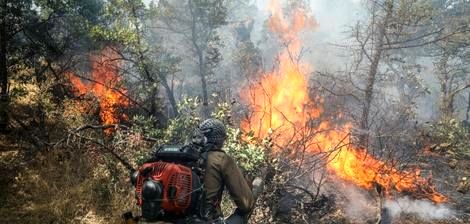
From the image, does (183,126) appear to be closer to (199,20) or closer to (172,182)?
(172,182)

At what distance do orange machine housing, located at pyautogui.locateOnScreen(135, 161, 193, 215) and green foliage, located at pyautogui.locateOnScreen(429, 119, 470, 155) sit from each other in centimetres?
1309

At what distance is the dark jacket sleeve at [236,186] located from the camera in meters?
4.04

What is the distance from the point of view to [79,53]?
1692cm

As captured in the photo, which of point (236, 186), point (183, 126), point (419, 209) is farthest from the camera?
point (419, 209)

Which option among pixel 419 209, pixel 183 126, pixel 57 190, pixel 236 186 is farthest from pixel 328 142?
pixel 236 186

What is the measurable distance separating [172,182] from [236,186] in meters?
0.66

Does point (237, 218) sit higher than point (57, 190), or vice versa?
point (237, 218)

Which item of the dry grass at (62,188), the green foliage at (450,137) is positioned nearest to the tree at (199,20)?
the green foliage at (450,137)

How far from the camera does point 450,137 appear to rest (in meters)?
15.3

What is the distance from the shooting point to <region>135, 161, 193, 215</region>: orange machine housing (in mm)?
3844

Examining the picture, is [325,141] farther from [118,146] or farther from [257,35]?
[257,35]

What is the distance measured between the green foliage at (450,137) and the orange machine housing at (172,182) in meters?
13.1

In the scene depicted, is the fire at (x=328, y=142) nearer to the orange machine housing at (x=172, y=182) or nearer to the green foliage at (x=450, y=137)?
the green foliage at (x=450, y=137)

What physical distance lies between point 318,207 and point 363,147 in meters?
3.72
